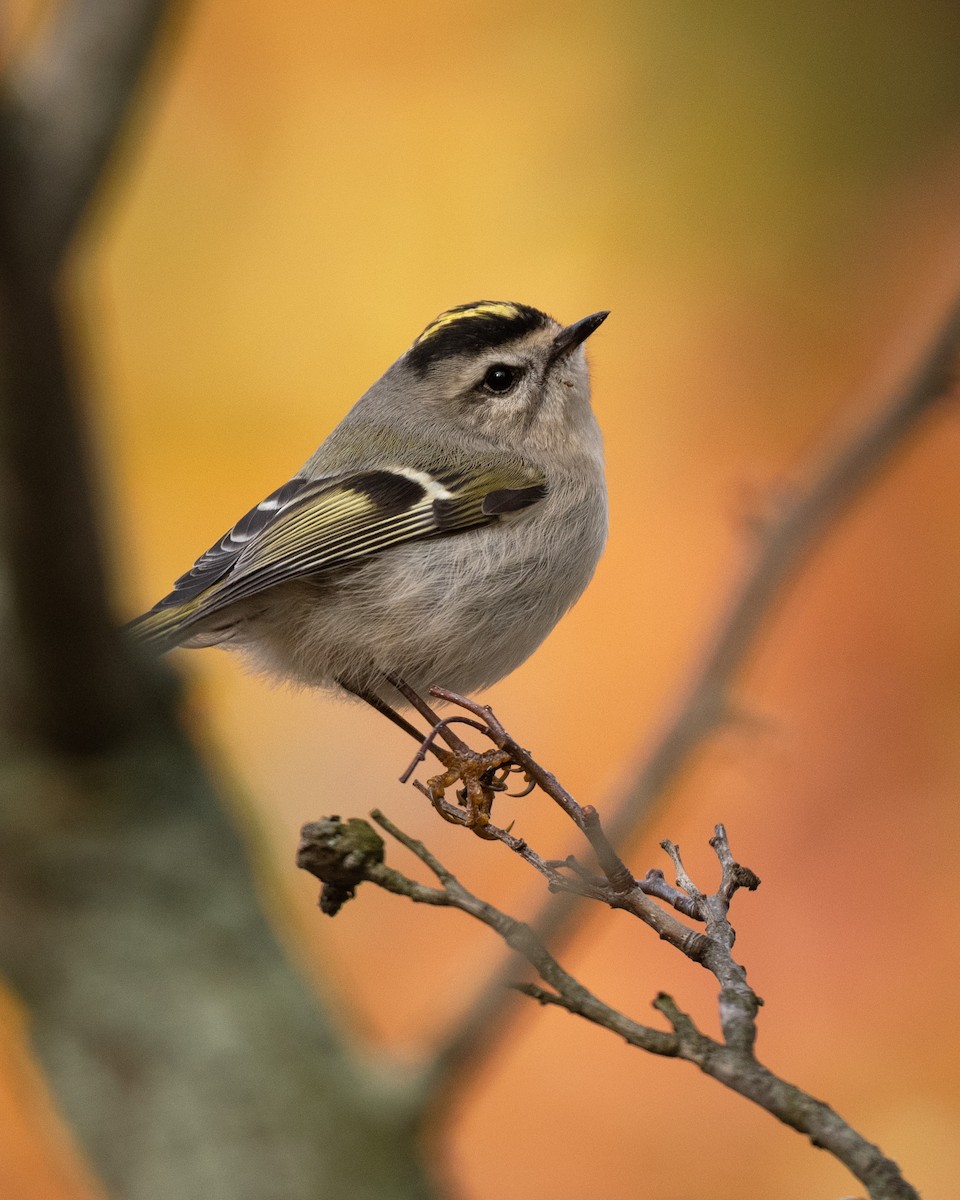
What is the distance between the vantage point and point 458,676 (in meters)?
1.44

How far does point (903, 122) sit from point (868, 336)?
0.74 metres

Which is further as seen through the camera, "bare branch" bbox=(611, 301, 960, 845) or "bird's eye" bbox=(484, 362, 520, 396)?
"bird's eye" bbox=(484, 362, 520, 396)

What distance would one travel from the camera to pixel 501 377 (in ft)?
5.80

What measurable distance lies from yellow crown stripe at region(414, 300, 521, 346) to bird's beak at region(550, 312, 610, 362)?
71 mm

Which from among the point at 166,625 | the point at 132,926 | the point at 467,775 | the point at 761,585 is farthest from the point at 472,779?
the point at 132,926

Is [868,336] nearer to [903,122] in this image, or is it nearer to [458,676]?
[903,122]

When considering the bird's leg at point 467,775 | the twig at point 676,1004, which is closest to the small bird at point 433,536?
the bird's leg at point 467,775

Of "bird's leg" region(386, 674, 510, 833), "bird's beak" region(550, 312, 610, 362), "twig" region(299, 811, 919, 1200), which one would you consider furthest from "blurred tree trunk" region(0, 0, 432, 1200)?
"twig" region(299, 811, 919, 1200)

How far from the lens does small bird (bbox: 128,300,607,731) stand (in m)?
1.42

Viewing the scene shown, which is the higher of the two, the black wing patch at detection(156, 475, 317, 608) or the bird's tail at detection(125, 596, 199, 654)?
the black wing patch at detection(156, 475, 317, 608)

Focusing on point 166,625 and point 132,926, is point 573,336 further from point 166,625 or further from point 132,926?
point 132,926

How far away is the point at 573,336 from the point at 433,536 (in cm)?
36

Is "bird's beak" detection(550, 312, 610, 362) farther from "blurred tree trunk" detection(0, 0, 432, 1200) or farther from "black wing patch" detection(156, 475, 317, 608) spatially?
"blurred tree trunk" detection(0, 0, 432, 1200)

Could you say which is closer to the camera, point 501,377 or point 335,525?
point 335,525
